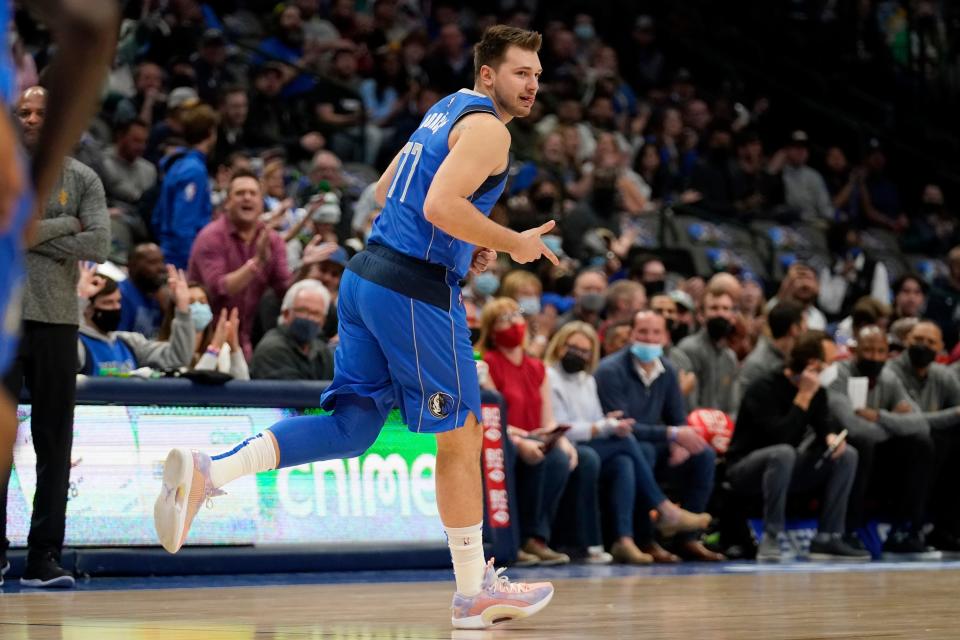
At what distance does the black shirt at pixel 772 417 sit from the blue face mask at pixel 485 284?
6.47 feet

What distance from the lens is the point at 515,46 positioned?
17.2 feet

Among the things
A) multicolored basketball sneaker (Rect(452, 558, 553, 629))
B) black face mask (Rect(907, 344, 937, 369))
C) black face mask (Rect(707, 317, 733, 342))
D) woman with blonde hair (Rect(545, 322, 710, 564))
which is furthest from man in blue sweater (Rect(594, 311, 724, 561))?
multicolored basketball sneaker (Rect(452, 558, 553, 629))

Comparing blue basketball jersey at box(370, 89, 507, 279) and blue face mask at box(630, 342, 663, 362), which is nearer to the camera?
blue basketball jersey at box(370, 89, 507, 279)

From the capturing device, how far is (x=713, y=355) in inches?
425

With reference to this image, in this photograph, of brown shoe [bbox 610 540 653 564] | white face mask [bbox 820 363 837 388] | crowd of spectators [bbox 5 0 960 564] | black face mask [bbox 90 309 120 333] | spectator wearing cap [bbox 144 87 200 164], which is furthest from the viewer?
spectator wearing cap [bbox 144 87 200 164]

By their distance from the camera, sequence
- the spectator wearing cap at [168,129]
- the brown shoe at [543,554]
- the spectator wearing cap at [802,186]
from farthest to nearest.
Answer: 1. the spectator wearing cap at [802,186]
2. the spectator wearing cap at [168,129]
3. the brown shoe at [543,554]

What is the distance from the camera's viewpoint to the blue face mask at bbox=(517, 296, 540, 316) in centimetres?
1037

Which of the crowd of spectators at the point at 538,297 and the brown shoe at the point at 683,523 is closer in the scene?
the crowd of spectators at the point at 538,297

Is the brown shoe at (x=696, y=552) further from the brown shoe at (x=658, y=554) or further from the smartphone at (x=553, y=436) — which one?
Result: the smartphone at (x=553, y=436)

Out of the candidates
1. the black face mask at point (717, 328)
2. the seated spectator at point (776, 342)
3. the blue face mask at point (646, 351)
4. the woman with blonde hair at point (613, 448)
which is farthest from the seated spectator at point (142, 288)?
the seated spectator at point (776, 342)

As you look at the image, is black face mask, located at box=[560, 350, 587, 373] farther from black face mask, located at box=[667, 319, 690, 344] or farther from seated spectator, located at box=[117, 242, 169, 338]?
seated spectator, located at box=[117, 242, 169, 338]

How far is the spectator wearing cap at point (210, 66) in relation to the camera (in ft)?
42.9

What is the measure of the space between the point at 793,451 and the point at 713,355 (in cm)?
117

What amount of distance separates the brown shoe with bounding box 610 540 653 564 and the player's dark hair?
4.64 m
